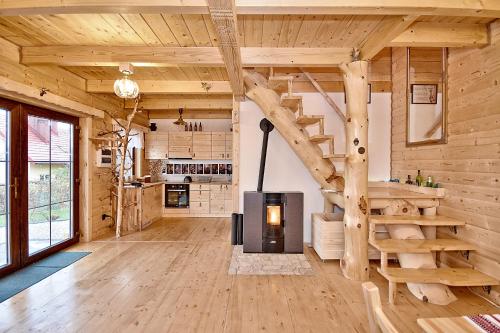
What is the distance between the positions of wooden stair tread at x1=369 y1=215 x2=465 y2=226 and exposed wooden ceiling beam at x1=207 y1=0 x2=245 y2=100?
2.29 meters

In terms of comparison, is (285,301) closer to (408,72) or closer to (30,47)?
(408,72)

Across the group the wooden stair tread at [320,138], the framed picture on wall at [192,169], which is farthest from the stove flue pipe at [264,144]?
the framed picture on wall at [192,169]

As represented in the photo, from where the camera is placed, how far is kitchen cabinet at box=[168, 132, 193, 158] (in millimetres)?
7406

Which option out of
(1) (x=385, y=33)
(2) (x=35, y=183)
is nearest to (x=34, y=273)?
(2) (x=35, y=183)

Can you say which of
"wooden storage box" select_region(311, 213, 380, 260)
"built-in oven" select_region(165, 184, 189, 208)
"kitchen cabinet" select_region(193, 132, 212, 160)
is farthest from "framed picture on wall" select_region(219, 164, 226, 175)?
"wooden storage box" select_region(311, 213, 380, 260)

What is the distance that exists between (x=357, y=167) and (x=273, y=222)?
160 centimetres

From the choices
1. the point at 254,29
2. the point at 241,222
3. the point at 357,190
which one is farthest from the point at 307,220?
the point at 254,29

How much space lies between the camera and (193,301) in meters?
2.84

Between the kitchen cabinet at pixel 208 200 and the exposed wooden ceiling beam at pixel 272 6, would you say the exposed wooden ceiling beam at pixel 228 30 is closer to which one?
the exposed wooden ceiling beam at pixel 272 6

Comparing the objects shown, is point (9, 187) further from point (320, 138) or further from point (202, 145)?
point (202, 145)

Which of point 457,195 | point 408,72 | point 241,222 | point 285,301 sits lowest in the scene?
point 285,301

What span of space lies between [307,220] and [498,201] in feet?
8.67

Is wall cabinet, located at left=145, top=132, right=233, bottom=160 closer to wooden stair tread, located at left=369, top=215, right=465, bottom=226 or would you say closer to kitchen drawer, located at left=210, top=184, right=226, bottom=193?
kitchen drawer, located at left=210, top=184, right=226, bottom=193

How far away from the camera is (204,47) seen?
348cm
